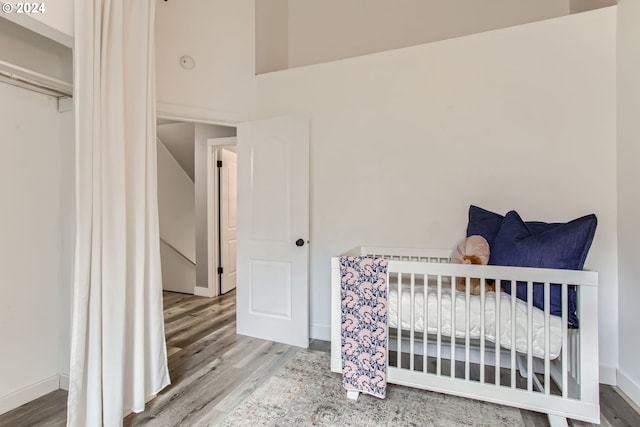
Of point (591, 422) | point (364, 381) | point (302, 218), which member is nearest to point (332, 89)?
point (302, 218)

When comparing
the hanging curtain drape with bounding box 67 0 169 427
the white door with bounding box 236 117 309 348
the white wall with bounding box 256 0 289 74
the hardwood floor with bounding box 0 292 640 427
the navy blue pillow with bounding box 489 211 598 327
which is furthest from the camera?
the white wall with bounding box 256 0 289 74

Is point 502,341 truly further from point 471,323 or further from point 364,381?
point 364,381

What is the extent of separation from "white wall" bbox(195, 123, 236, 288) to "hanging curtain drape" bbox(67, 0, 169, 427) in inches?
86.8

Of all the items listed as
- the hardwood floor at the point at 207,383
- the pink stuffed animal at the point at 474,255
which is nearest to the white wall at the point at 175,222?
the hardwood floor at the point at 207,383

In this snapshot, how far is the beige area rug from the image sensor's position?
1.63 metres

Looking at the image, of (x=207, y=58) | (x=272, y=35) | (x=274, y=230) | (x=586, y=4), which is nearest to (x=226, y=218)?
(x=274, y=230)

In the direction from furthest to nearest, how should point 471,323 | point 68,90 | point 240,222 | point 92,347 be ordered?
point 240,222, point 68,90, point 471,323, point 92,347

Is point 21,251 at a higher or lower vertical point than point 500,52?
lower

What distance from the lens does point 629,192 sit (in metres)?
1.85

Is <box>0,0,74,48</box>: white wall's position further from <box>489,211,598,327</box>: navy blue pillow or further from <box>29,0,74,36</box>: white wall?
<box>489,211,598,327</box>: navy blue pillow

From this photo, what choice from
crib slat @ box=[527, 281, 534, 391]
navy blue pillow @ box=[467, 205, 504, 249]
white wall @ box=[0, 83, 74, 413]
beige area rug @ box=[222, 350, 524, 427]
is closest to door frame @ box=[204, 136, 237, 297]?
white wall @ box=[0, 83, 74, 413]

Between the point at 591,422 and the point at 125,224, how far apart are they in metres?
2.67

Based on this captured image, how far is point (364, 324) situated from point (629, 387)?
1653 mm

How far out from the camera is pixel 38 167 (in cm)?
189
